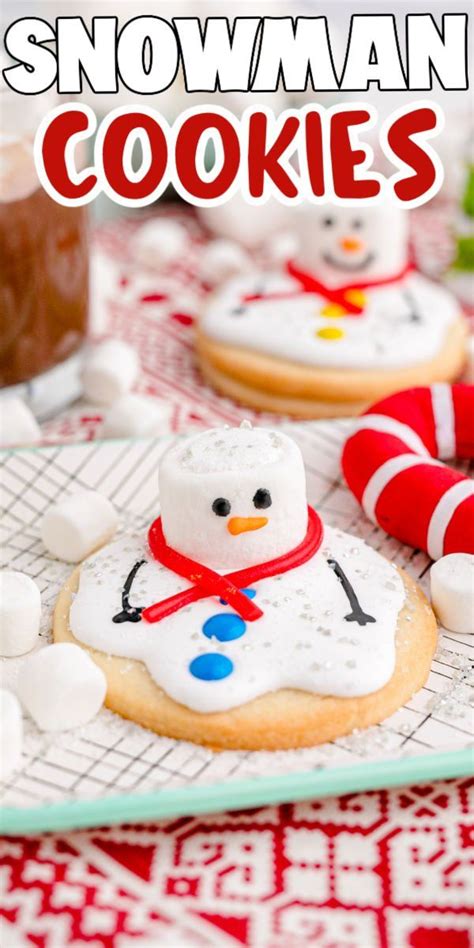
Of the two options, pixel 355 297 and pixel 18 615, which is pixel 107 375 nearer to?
pixel 355 297

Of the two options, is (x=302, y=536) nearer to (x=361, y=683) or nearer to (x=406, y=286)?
(x=361, y=683)

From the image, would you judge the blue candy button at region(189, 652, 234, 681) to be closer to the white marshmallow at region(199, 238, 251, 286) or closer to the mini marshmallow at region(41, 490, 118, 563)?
the mini marshmallow at region(41, 490, 118, 563)

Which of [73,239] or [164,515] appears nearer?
[164,515]

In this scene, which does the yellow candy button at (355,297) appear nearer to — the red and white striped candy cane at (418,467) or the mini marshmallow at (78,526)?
the red and white striped candy cane at (418,467)

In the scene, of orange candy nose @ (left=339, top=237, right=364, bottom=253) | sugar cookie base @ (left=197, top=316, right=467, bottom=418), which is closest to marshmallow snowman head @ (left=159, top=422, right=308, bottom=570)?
sugar cookie base @ (left=197, top=316, right=467, bottom=418)

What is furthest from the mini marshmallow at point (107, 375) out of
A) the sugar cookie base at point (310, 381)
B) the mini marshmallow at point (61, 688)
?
the mini marshmallow at point (61, 688)

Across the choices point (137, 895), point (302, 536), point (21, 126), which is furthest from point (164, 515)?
point (21, 126)
